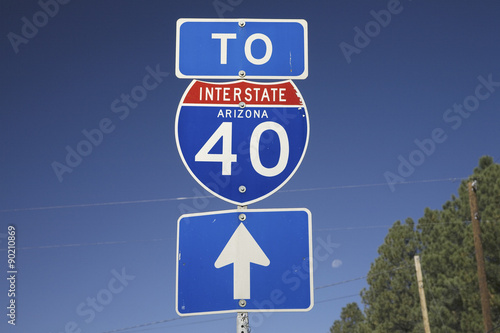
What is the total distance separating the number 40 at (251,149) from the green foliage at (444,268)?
69.6ft

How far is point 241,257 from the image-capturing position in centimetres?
310

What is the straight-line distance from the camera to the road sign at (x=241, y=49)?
3529mm

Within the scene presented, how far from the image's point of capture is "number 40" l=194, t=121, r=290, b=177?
326 cm

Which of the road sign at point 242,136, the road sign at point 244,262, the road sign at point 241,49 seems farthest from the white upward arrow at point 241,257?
the road sign at point 241,49

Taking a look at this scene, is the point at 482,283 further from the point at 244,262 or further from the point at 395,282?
the point at 244,262

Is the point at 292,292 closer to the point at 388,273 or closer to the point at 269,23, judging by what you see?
the point at 269,23

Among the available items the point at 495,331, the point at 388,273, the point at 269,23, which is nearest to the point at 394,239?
the point at 388,273

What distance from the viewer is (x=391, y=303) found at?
34000 mm

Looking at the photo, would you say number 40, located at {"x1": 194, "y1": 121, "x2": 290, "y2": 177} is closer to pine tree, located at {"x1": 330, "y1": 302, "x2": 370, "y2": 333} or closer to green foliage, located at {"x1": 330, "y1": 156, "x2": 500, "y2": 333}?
green foliage, located at {"x1": 330, "y1": 156, "x2": 500, "y2": 333}

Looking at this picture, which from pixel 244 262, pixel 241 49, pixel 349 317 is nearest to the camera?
pixel 244 262

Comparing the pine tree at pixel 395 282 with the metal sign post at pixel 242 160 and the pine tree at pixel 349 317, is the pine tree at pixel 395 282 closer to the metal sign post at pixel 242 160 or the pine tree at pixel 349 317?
the pine tree at pixel 349 317

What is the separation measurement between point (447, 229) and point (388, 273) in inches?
359

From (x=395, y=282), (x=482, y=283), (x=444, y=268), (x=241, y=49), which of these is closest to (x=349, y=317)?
(x=395, y=282)

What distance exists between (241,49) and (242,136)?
0.58 metres
